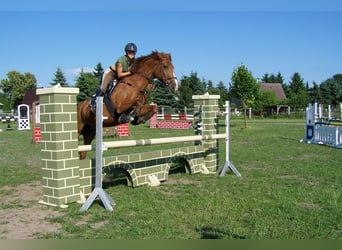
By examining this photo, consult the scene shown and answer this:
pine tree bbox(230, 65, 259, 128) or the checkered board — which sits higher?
pine tree bbox(230, 65, 259, 128)

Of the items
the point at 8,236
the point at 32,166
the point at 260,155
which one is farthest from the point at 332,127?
the point at 8,236

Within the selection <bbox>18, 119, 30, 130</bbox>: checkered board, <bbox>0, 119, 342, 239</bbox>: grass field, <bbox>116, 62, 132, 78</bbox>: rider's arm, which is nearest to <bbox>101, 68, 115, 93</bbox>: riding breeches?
<bbox>116, 62, 132, 78</bbox>: rider's arm

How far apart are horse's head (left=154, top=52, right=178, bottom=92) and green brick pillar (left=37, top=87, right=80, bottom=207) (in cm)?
135

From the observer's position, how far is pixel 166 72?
5.46m

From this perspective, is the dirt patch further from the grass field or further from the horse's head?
the horse's head

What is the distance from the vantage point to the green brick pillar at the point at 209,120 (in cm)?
723

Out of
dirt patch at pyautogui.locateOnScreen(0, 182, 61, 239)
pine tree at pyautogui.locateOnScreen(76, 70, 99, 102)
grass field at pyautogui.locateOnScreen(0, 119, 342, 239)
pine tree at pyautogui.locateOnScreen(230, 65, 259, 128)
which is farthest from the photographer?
pine tree at pyautogui.locateOnScreen(76, 70, 99, 102)

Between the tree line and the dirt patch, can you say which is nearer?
the dirt patch

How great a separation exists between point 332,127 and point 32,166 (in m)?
9.64

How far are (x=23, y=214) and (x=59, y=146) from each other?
3.04ft

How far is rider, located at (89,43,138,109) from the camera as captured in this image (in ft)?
18.0

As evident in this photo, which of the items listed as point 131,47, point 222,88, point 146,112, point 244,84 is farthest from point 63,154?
point 222,88

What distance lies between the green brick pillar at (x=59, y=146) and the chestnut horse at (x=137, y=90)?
0.69m

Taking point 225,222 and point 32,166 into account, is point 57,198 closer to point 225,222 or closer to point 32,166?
point 225,222
